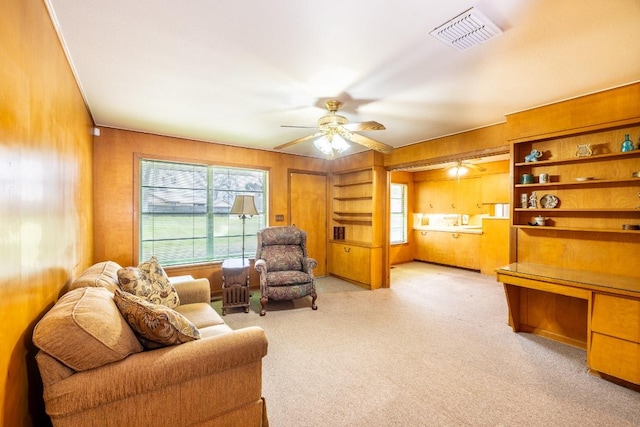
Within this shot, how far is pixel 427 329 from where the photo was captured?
3248 millimetres

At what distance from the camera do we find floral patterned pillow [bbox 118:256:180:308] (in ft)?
6.86

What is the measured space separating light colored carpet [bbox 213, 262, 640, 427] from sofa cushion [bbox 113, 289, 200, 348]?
0.90 metres

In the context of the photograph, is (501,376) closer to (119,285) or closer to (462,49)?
(462,49)

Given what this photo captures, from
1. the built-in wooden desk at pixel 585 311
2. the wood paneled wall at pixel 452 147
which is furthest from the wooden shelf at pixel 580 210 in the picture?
the wood paneled wall at pixel 452 147

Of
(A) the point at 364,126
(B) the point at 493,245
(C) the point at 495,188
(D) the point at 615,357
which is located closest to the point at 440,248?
(B) the point at 493,245

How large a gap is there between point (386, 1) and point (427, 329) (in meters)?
3.14

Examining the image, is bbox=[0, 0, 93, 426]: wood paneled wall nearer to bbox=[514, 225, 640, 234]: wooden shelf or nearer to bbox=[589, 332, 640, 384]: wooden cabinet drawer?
bbox=[589, 332, 640, 384]: wooden cabinet drawer

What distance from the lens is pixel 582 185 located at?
9.41ft

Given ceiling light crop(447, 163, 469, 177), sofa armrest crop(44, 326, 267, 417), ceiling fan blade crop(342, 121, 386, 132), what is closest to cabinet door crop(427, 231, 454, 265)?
ceiling light crop(447, 163, 469, 177)

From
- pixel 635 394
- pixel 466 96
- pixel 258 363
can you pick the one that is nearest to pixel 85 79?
pixel 258 363

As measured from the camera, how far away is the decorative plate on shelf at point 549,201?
3.02m

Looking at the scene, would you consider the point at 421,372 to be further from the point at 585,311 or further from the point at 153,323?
the point at 153,323

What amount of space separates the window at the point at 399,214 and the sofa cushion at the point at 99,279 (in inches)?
241

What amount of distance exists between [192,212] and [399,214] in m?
5.05
